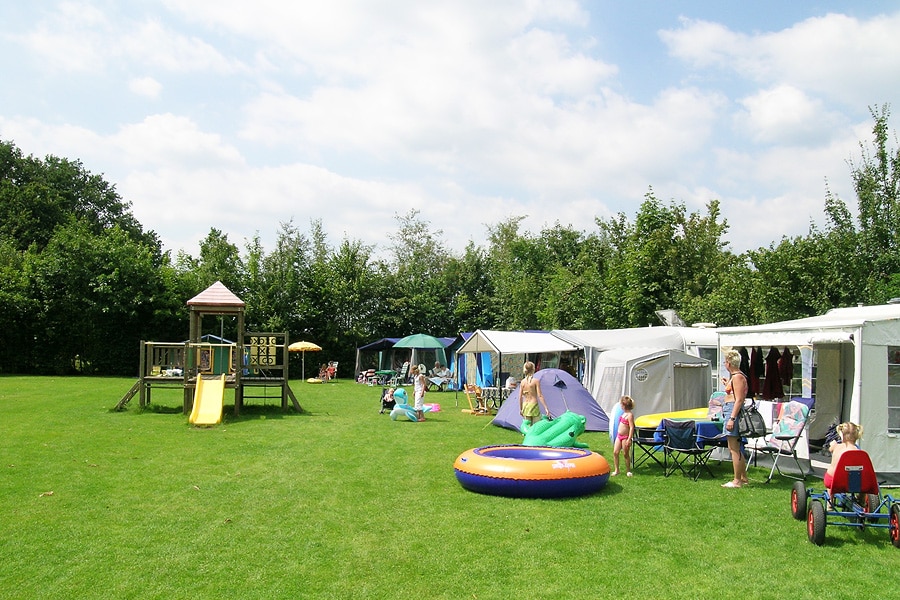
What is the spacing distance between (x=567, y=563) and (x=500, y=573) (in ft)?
1.91

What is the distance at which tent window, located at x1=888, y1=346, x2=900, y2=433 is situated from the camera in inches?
339

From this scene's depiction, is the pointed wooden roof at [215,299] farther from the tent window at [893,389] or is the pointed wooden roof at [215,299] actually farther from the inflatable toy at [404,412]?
the tent window at [893,389]

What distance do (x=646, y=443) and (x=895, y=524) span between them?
332 centimetres

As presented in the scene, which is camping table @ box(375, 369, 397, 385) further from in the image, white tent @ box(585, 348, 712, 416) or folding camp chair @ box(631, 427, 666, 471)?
folding camp chair @ box(631, 427, 666, 471)

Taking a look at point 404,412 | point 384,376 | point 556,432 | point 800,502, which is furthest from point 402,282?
point 800,502

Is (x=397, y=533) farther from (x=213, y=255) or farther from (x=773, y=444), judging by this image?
(x=213, y=255)

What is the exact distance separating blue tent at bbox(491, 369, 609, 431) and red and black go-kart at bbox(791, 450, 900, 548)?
751 cm

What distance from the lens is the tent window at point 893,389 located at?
861 cm

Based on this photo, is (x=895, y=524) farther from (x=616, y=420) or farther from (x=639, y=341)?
(x=639, y=341)

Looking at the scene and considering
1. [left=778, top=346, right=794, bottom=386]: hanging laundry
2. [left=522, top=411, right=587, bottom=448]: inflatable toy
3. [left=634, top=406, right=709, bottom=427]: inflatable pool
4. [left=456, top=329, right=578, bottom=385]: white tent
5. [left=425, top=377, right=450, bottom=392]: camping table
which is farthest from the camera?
[left=425, top=377, right=450, bottom=392]: camping table

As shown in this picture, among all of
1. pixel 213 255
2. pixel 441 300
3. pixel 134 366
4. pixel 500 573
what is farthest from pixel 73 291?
pixel 500 573

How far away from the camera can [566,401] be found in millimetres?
13859

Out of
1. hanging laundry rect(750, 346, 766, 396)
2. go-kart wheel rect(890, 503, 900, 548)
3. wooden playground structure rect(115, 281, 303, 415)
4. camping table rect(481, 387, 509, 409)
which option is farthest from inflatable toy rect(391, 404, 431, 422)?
go-kart wheel rect(890, 503, 900, 548)

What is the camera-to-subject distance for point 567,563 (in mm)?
5430
